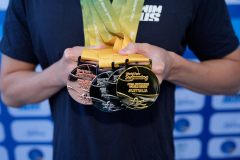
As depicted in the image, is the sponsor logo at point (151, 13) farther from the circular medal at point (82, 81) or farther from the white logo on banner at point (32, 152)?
the white logo on banner at point (32, 152)

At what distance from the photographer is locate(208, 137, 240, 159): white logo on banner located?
5.26ft

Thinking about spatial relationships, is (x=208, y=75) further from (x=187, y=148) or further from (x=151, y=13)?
(x=187, y=148)

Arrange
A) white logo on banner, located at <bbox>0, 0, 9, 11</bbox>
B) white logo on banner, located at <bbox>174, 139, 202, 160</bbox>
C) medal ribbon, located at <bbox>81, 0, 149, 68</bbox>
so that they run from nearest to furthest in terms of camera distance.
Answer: medal ribbon, located at <bbox>81, 0, 149, 68</bbox>, white logo on banner, located at <bbox>0, 0, 9, 11</bbox>, white logo on banner, located at <bbox>174, 139, 202, 160</bbox>

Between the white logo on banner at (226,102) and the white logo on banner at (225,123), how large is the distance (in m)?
0.05

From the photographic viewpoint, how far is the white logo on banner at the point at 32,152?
154cm

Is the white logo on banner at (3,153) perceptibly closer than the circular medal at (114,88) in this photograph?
No

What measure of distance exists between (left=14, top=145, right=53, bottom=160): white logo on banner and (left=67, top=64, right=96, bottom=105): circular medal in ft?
3.75

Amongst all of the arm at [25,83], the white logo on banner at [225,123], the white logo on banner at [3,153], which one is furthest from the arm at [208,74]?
the white logo on banner at [3,153]

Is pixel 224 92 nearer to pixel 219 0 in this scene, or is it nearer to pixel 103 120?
pixel 219 0

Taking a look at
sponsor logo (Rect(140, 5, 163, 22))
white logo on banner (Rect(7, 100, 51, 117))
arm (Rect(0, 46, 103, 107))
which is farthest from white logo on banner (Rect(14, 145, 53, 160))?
sponsor logo (Rect(140, 5, 163, 22))

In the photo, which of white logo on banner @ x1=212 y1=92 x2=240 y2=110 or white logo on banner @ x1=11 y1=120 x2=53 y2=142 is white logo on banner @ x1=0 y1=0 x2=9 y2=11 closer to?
white logo on banner @ x1=11 y1=120 x2=53 y2=142

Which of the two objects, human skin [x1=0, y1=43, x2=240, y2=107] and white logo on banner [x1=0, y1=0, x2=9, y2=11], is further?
white logo on banner [x1=0, y1=0, x2=9, y2=11]

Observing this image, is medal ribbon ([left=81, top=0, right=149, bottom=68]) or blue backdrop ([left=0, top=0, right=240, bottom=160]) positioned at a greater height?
medal ribbon ([left=81, top=0, right=149, bottom=68])

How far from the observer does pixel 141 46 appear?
0.54 metres
